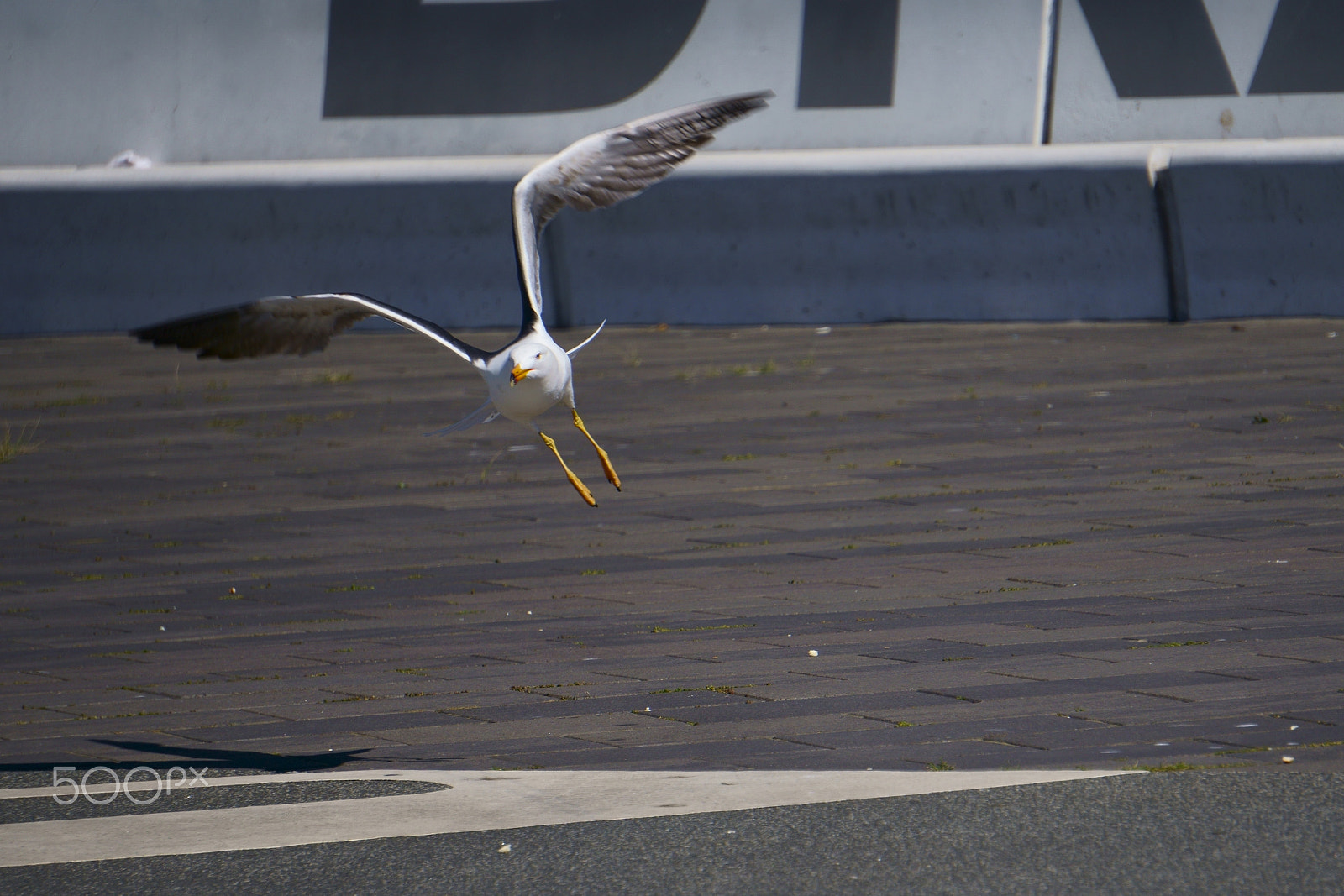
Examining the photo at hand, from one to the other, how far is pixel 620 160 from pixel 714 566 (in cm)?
203

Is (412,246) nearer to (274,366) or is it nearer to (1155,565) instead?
(274,366)

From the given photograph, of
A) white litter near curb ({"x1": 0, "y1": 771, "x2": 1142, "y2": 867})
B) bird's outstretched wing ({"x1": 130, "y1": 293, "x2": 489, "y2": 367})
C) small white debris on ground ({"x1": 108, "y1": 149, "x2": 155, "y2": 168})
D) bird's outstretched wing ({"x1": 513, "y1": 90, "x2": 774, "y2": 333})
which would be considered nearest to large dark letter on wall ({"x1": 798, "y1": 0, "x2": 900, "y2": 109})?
small white debris on ground ({"x1": 108, "y1": 149, "x2": 155, "y2": 168})

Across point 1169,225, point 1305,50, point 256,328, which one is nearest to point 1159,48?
point 1305,50

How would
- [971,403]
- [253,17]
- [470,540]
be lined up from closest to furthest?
[470,540]
[971,403]
[253,17]

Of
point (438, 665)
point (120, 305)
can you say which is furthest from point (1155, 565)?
point (120, 305)

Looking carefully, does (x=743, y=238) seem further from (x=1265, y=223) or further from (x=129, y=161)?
(x=129, y=161)

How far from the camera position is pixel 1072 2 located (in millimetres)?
15328

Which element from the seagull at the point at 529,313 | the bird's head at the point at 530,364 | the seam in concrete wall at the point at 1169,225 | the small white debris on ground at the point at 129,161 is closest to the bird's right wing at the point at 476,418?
the seagull at the point at 529,313

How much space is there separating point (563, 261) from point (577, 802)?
10.9 m

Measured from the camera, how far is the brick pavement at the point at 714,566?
5.88 metres

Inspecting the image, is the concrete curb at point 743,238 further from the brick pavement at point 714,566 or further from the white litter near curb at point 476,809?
the white litter near curb at point 476,809

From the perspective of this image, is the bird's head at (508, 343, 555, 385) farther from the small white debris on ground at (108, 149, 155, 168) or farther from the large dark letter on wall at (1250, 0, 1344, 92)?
the small white debris on ground at (108, 149, 155, 168)

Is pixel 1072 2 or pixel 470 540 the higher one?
pixel 1072 2

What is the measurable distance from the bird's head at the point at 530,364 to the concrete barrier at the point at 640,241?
9433 mm
